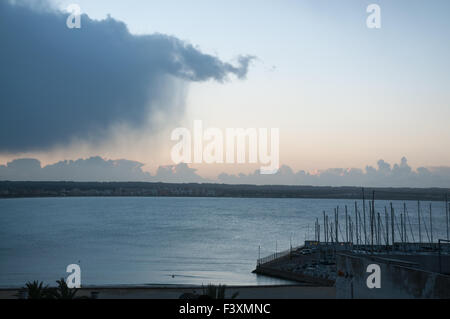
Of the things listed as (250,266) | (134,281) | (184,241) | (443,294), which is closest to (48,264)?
(134,281)

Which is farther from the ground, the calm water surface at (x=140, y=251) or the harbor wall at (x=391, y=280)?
the harbor wall at (x=391, y=280)

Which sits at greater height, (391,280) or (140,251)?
(391,280)

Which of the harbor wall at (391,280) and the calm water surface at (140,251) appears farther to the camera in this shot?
the calm water surface at (140,251)

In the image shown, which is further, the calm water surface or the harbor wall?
the calm water surface

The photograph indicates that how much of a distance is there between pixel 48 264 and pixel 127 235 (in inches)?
1368

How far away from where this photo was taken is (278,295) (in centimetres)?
2022

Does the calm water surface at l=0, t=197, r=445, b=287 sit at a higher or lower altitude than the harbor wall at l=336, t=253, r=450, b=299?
lower

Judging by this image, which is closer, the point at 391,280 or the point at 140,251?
the point at 391,280
